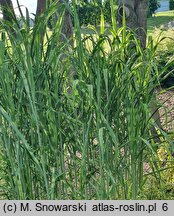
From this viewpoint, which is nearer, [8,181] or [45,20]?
[45,20]

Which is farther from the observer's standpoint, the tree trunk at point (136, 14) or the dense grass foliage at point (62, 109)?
the tree trunk at point (136, 14)

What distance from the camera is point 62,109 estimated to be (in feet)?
7.68

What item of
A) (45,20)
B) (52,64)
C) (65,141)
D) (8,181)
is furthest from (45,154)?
(45,20)

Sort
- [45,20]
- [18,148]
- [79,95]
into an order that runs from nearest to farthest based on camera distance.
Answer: [18,148] < [45,20] < [79,95]

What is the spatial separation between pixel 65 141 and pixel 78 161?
13cm

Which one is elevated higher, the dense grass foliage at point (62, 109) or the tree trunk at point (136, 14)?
the tree trunk at point (136, 14)

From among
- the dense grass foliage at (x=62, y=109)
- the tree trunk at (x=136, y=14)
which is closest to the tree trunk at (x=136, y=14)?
the tree trunk at (x=136, y=14)

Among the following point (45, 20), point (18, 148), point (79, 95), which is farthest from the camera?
point (79, 95)

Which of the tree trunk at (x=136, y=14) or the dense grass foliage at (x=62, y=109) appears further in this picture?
the tree trunk at (x=136, y=14)

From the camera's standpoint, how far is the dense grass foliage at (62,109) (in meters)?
2.12

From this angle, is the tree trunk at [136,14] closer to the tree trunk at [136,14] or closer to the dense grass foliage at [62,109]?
the tree trunk at [136,14]

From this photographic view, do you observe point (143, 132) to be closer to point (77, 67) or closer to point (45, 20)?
point (77, 67)

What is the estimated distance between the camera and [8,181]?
242 cm

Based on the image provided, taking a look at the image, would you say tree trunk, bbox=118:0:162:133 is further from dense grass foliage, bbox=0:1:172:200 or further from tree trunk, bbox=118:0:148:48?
dense grass foliage, bbox=0:1:172:200
